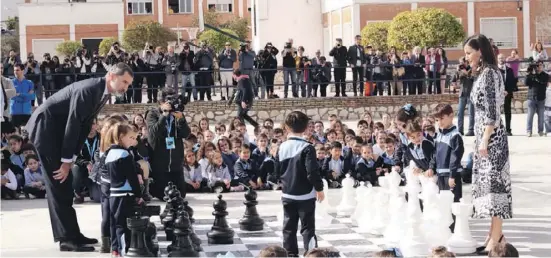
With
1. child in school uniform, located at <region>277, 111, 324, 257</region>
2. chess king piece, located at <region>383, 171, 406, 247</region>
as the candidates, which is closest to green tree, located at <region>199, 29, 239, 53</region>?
chess king piece, located at <region>383, 171, 406, 247</region>

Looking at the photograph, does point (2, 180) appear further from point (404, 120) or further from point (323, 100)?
point (323, 100)

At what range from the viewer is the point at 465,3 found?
1692 inches

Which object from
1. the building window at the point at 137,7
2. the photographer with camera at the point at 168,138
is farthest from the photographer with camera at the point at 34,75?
the building window at the point at 137,7

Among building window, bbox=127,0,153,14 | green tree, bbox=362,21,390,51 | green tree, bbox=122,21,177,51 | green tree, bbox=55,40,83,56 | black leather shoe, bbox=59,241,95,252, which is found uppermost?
building window, bbox=127,0,153,14

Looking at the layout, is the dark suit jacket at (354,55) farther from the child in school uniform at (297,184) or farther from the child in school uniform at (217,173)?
the child in school uniform at (297,184)

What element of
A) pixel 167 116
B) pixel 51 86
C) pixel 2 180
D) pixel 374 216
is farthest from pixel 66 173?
pixel 51 86

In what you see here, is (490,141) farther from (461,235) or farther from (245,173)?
(245,173)

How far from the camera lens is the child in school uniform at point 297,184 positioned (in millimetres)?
8750

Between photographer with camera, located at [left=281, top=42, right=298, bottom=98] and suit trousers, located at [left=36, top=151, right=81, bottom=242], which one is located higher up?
photographer with camera, located at [left=281, top=42, right=298, bottom=98]

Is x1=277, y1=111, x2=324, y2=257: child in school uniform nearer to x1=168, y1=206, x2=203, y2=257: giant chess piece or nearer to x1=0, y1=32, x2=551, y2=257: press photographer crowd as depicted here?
x1=0, y1=32, x2=551, y2=257: press photographer crowd

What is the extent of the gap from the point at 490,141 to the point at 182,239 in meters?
2.77

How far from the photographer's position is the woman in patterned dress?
893 centimetres

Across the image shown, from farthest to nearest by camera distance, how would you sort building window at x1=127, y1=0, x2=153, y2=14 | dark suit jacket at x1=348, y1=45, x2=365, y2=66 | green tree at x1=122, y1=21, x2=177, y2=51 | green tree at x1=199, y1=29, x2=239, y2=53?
1. building window at x1=127, y1=0, x2=153, y2=14
2. green tree at x1=122, y1=21, x2=177, y2=51
3. green tree at x1=199, y1=29, x2=239, y2=53
4. dark suit jacket at x1=348, y1=45, x2=365, y2=66

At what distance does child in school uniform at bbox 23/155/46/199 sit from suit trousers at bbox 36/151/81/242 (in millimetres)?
4519
